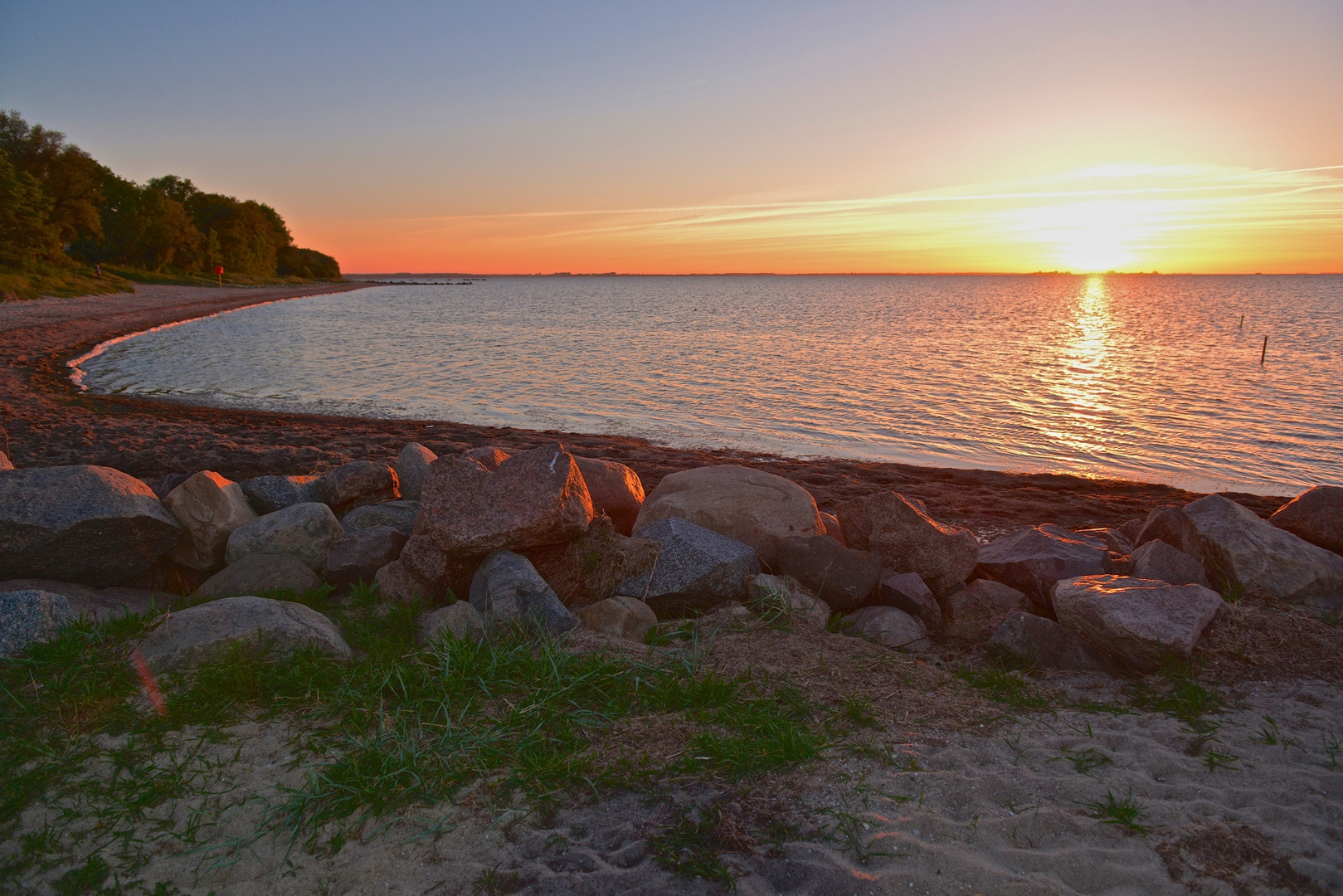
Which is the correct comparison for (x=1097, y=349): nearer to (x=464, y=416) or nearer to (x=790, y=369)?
(x=790, y=369)

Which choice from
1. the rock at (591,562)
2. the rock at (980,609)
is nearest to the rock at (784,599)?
the rock at (591,562)

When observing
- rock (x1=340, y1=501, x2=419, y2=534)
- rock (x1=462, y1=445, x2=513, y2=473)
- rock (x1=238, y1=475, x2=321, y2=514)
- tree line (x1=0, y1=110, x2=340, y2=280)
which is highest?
tree line (x1=0, y1=110, x2=340, y2=280)

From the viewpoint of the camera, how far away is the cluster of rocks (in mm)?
4434

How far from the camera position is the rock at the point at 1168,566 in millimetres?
5199

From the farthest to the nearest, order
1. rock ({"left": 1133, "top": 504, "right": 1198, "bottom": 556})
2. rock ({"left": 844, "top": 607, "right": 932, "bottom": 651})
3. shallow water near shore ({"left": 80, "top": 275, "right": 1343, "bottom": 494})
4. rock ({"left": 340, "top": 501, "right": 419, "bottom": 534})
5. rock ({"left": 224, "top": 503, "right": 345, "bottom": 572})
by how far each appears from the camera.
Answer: shallow water near shore ({"left": 80, "top": 275, "right": 1343, "bottom": 494})
rock ({"left": 340, "top": 501, "right": 419, "bottom": 534})
rock ({"left": 1133, "top": 504, "right": 1198, "bottom": 556})
rock ({"left": 224, "top": 503, "right": 345, "bottom": 572})
rock ({"left": 844, "top": 607, "right": 932, "bottom": 651})

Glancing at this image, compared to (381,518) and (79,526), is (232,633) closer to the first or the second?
(79,526)

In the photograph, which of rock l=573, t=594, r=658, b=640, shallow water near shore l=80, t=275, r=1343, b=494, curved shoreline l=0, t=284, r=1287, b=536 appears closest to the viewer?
rock l=573, t=594, r=658, b=640

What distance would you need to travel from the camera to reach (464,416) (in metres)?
16.4

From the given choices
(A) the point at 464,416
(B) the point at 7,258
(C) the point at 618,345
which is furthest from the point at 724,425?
(B) the point at 7,258

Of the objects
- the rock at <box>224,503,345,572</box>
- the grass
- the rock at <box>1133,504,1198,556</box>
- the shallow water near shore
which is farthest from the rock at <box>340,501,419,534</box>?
the shallow water near shore

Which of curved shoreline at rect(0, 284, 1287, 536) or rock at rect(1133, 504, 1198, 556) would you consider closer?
rock at rect(1133, 504, 1198, 556)

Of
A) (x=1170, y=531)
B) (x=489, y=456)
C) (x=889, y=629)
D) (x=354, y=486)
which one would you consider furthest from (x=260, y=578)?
(x=1170, y=531)

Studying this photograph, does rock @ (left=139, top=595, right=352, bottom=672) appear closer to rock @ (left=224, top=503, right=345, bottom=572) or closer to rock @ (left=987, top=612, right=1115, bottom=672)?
rock @ (left=224, top=503, right=345, bottom=572)

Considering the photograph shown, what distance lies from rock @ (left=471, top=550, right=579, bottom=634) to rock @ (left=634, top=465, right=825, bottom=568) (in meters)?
1.17
